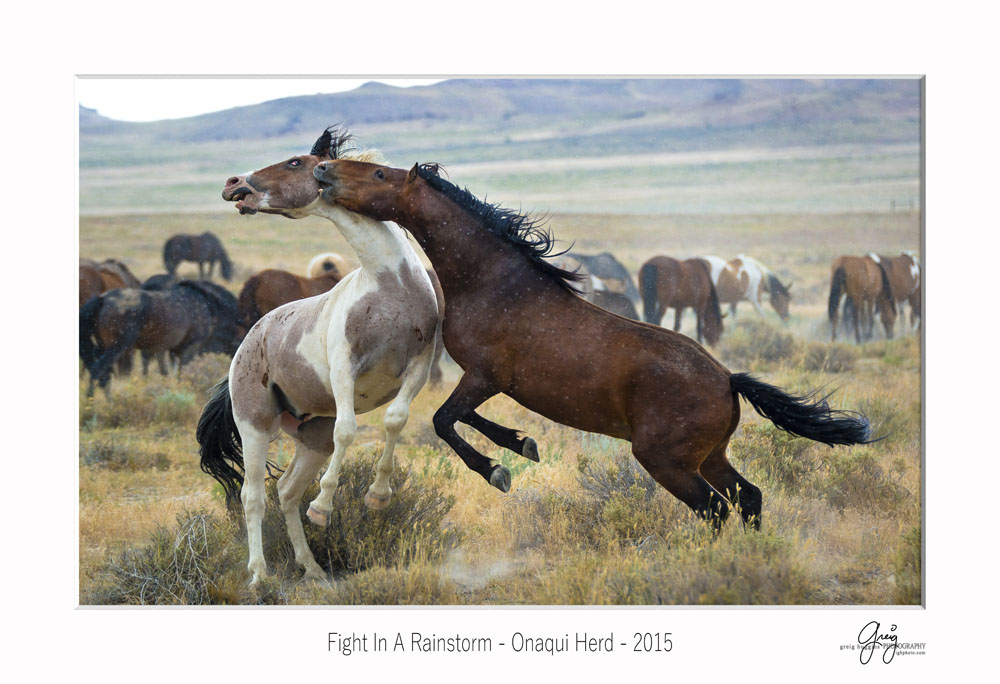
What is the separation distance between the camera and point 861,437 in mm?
5094

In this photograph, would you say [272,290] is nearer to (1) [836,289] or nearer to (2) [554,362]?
(2) [554,362]

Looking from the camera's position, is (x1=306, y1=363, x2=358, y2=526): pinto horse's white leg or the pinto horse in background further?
the pinto horse in background

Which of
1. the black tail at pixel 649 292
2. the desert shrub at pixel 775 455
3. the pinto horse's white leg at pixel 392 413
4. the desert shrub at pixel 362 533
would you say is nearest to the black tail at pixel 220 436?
the desert shrub at pixel 362 533

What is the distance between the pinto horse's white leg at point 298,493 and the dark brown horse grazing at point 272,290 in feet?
19.0

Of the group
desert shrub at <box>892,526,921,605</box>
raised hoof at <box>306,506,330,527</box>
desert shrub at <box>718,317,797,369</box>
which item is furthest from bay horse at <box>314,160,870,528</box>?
desert shrub at <box>718,317,797,369</box>

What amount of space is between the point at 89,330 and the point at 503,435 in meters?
7.16

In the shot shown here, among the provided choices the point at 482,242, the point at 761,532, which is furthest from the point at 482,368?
the point at 761,532

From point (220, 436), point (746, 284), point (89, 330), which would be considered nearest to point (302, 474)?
point (220, 436)

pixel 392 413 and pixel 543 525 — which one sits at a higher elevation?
pixel 392 413

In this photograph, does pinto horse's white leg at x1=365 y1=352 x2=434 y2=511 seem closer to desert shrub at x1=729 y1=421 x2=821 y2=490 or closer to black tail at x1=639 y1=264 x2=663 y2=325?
desert shrub at x1=729 y1=421 x2=821 y2=490

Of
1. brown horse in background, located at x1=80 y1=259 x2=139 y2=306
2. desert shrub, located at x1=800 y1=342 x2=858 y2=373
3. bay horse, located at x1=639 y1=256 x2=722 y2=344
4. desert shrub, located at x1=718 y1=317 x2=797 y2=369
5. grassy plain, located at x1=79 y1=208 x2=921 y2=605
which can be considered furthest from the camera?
bay horse, located at x1=639 y1=256 x2=722 y2=344

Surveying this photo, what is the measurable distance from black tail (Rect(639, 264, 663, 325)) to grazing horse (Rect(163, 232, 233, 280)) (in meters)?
7.64

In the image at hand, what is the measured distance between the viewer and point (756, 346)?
13000 millimetres

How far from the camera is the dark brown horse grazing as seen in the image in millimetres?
11320
